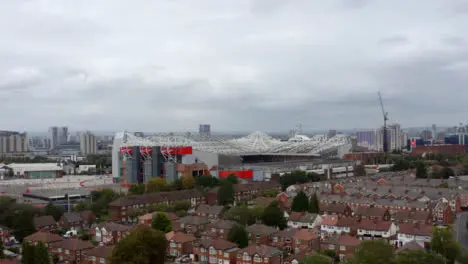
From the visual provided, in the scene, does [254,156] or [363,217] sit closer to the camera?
[363,217]

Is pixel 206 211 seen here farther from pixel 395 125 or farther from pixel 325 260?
pixel 395 125

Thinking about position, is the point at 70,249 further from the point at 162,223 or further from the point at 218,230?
the point at 218,230

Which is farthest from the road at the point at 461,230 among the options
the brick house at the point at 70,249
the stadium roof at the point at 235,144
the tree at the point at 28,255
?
the stadium roof at the point at 235,144

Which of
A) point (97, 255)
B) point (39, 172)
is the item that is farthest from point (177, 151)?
point (97, 255)

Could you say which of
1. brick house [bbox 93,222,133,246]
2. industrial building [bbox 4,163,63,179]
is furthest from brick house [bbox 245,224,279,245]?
industrial building [bbox 4,163,63,179]

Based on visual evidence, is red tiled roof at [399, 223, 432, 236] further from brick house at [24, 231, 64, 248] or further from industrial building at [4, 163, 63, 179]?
industrial building at [4, 163, 63, 179]

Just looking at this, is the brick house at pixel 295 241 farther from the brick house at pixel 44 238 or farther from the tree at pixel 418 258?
the brick house at pixel 44 238

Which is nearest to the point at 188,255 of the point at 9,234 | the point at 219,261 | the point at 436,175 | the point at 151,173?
the point at 219,261
